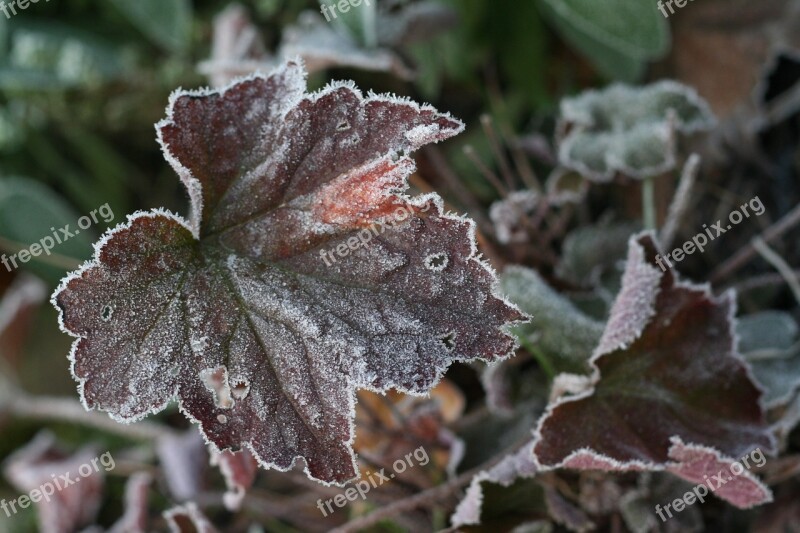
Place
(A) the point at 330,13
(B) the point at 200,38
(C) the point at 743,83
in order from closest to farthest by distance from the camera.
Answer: (A) the point at 330,13 < (C) the point at 743,83 < (B) the point at 200,38

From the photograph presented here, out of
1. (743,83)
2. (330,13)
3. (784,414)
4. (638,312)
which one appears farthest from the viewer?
(743,83)

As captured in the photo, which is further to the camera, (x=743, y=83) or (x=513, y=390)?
(x=743, y=83)

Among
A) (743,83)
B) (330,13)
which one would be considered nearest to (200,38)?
(330,13)

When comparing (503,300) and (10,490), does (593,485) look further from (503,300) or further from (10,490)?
(10,490)

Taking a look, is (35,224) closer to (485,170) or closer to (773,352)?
(485,170)

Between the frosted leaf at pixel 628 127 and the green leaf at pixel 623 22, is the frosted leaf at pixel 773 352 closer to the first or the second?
the frosted leaf at pixel 628 127

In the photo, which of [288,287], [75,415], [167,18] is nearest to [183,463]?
[75,415]

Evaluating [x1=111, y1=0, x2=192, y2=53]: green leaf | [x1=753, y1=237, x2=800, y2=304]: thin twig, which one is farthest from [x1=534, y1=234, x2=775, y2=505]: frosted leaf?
[x1=111, y1=0, x2=192, y2=53]: green leaf
